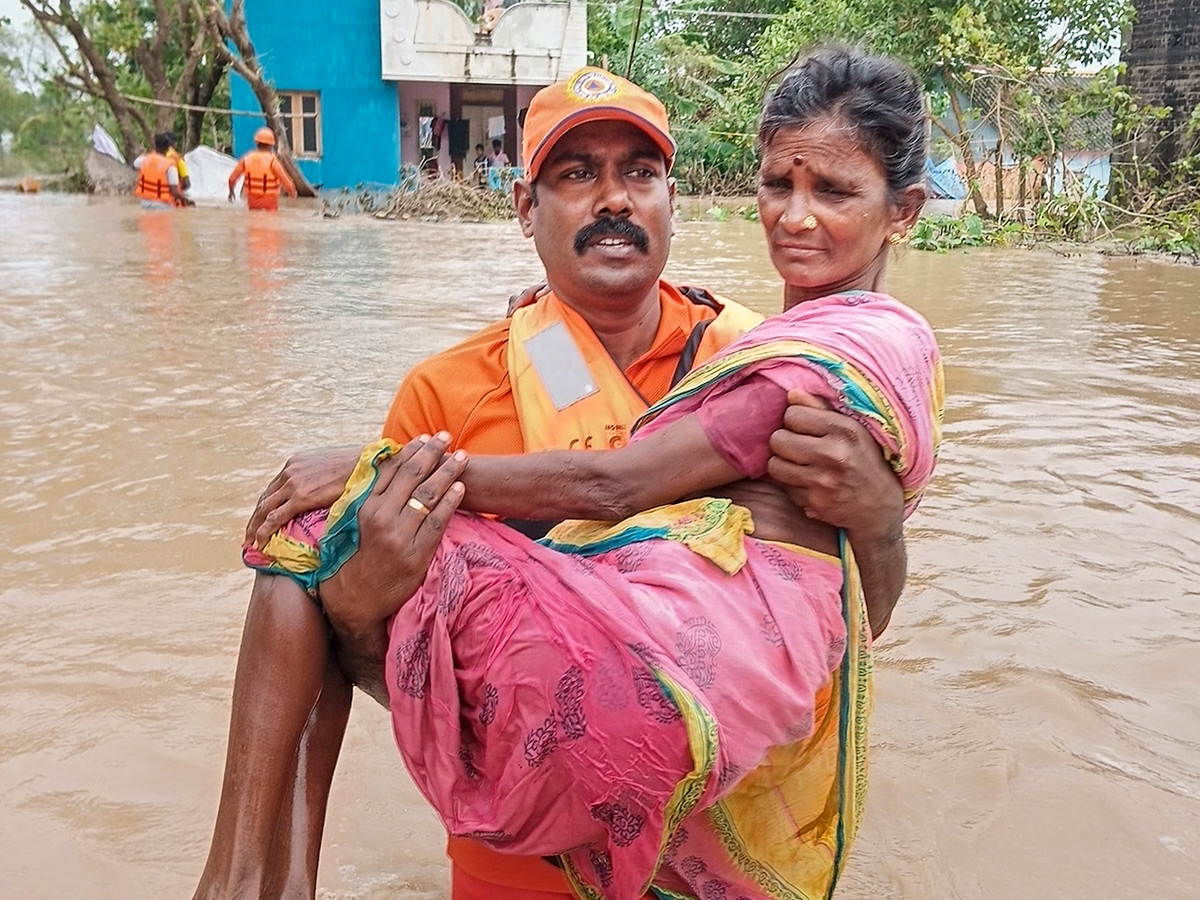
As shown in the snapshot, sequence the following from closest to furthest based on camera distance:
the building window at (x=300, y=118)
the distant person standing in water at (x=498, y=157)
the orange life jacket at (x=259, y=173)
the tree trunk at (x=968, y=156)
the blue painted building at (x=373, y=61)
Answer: the tree trunk at (x=968, y=156) < the orange life jacket at (x=259, y=173) < the blue painted building at (x=373, y=61) < the building window at (x=300, y=118) < the distant person standing in water at (x=498, y=157)

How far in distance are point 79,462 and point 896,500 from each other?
12.0 feet

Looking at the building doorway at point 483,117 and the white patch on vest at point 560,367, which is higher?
the building doorway at point 483,117

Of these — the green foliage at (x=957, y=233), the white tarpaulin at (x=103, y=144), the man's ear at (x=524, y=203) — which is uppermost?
the white tarpaulin at (x=103, y=144)

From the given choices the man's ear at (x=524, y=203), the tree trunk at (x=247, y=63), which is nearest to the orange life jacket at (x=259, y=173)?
the tree trunk at (x=247, y=63)

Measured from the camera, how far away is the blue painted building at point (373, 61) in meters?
21.2

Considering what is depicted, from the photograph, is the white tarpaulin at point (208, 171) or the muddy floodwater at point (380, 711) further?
the white tarpaulin at point (208, 171)

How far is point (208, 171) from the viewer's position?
2109cm

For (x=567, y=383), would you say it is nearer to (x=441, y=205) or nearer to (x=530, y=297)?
(x=530, y=297)

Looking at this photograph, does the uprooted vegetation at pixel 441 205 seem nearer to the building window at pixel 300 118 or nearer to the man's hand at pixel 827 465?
the building window at pixel 300 118

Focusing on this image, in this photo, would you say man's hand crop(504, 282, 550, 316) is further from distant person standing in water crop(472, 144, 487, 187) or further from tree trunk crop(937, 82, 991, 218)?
distant person standing in water crop(472, 144, 487, 187)

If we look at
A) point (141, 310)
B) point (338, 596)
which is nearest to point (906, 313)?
point (338, 596)

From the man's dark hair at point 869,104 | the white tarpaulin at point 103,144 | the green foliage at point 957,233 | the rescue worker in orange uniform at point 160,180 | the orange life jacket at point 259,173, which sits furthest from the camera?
the white tarpaulin at point 103,144

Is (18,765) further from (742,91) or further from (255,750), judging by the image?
(742,91)

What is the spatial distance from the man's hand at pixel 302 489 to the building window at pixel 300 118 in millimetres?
21763
